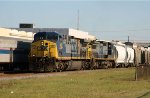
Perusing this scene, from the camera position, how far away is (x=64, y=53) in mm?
36625

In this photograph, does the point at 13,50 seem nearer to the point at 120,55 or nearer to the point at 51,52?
the point at 51,52

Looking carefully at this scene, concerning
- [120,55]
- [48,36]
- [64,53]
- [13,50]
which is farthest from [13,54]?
[120,55]

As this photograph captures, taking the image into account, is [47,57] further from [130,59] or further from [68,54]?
[130,59]

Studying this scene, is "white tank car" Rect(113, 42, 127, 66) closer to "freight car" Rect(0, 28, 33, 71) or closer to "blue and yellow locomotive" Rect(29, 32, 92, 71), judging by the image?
"blue and yellow locomotive" Rect(29, 32, 92, 71)

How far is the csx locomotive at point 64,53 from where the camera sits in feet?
114

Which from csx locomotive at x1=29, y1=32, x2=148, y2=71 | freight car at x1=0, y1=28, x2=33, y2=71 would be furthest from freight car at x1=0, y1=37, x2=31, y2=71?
csx locomotive at x1=29, y1=32, x2=148, y2=71

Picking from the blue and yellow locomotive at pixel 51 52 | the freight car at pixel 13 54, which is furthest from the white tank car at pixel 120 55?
the freight car at pixel 13 54

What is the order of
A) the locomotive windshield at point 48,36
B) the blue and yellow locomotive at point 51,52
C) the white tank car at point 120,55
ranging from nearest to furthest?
the blue and yellow locomotive at point 51,52 < the locomotive windshield at point 48,36 < the white tank car at point 120,55

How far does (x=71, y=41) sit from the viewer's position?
3919cm

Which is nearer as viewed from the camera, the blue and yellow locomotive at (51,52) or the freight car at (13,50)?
the freight car at (13,50)

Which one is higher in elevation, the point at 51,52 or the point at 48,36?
the point at 48,36

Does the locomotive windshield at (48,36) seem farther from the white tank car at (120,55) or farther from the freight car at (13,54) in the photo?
the white tank car at (120,55)

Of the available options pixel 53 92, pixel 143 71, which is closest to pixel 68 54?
pixel 143 71

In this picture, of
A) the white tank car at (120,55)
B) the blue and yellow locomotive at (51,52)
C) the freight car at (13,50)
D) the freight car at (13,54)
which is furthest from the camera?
the white tank car at (120,55)
